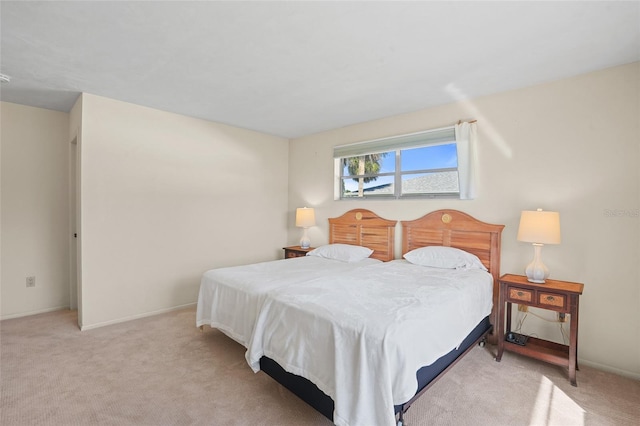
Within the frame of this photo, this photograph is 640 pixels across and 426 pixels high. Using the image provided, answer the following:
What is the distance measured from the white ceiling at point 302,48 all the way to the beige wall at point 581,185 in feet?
0.69

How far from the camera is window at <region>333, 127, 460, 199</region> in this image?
3.44m

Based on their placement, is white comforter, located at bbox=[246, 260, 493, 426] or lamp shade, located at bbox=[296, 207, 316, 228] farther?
lamp shade, located at bbox=[296, 207, 316, 228]

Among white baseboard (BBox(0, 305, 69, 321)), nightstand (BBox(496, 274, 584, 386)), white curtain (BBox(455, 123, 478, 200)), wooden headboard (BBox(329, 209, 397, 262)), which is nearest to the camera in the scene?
nightstand (BBox(496, 274, 584, 386))

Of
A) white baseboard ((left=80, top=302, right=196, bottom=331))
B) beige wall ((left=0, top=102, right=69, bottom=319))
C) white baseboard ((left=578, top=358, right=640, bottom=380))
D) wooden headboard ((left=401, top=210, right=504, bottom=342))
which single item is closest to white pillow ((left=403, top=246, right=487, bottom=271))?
wooden headboard ((left=401, top=210, right=504, bottom=342))

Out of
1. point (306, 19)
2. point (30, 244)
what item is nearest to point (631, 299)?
point (306, 19)

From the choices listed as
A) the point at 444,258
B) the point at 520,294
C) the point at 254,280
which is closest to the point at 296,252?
the point at 254,280

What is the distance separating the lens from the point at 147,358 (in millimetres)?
2537

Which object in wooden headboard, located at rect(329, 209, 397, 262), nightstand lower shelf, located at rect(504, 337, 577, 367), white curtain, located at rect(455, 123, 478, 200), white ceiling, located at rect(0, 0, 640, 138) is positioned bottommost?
nightstand lower shelf, located at rect(504, 337, 577, 367)

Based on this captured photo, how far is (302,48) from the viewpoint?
219 centimetres

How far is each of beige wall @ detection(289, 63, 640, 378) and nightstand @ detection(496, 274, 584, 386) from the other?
0.83ft

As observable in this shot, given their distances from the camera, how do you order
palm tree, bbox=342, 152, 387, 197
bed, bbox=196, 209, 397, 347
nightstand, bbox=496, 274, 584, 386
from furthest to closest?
palm tree, bbox=342, 152, 387, 197 < bed, bbox=196, 209, 397, 347 < nightstand, bbox=496, 274, 584, 386

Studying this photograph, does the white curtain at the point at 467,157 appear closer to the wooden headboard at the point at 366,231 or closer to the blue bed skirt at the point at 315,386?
the wooden headboard at the point at 366,231

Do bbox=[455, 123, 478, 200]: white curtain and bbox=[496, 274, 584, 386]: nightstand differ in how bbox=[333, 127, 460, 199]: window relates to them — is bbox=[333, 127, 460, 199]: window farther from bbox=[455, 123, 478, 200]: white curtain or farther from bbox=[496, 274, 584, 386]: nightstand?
bbox=[496, 274, 584, 386]: nightstand

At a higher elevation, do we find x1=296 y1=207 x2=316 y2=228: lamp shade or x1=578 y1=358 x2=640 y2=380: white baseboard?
x1=296 y1=207 x2=316 y2=228: lamp shade
